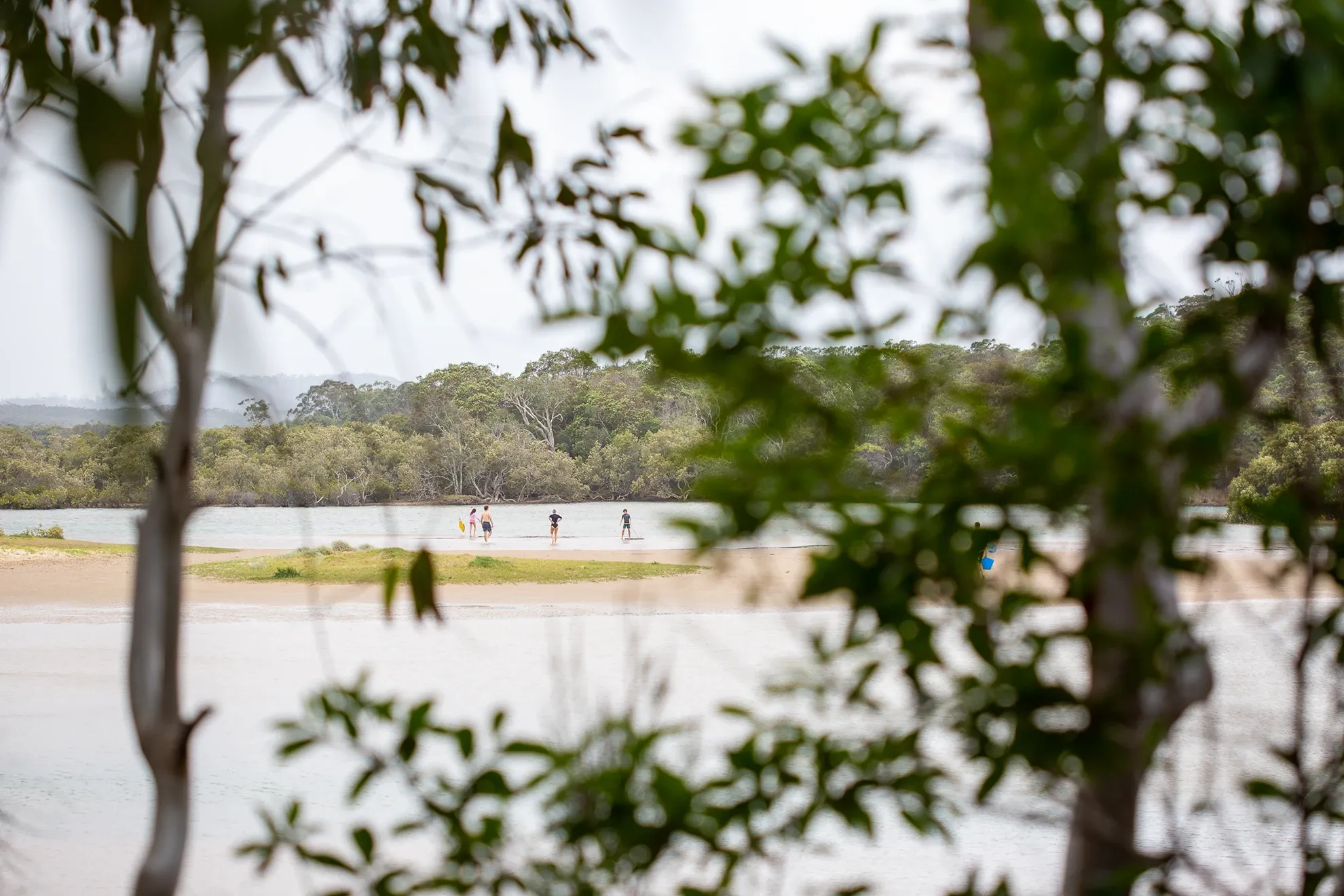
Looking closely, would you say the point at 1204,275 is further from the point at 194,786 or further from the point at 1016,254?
the point at 194,786

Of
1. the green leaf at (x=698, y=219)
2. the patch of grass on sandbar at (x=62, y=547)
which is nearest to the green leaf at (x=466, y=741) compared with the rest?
the green leaf at (x=698, y=219)

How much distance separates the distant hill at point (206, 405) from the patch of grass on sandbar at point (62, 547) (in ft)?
42.2

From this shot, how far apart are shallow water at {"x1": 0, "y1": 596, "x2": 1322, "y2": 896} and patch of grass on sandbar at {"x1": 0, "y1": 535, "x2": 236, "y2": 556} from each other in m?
3.95

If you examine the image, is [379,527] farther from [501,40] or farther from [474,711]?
[501,40]

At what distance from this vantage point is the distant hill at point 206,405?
323mm

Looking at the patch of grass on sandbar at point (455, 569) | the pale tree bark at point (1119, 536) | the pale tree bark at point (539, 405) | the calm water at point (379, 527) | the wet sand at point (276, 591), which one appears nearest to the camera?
the pale tree bark at point (1119, 536)

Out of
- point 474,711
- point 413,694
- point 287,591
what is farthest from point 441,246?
point 287,591

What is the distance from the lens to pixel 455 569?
1184 cm

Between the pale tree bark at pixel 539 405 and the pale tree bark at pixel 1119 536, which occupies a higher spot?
the pale tree bark at pixel 539 405

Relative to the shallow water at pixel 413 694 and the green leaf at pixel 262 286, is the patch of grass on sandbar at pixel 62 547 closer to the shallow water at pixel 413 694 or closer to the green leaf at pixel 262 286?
the shallow water at pixel 413 694

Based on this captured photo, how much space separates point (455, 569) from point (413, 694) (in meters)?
6.05

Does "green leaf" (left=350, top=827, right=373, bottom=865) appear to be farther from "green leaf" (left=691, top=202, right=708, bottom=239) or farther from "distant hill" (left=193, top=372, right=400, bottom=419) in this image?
"green leaf" (left=691, top=202, right=708, bottom=239)

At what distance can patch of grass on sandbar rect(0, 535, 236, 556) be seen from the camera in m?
12.8

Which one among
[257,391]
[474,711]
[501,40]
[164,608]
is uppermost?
[501,40]
